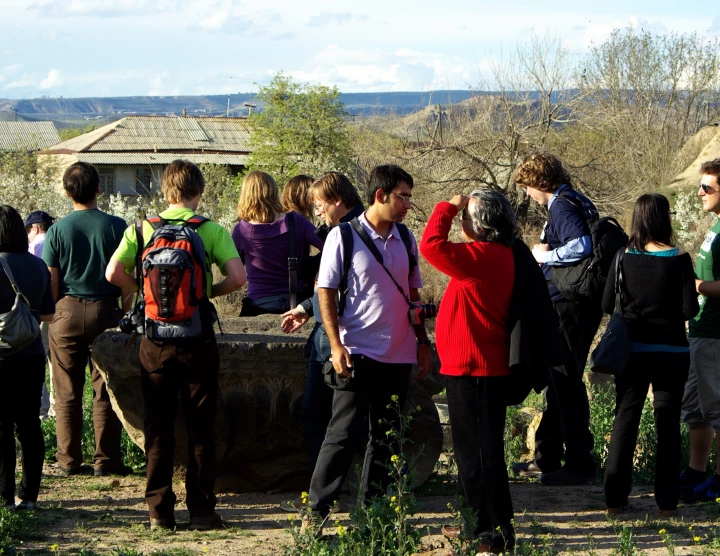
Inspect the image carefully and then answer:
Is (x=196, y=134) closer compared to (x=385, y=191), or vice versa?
(x=385, y=191)

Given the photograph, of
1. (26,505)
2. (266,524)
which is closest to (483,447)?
(266,524)

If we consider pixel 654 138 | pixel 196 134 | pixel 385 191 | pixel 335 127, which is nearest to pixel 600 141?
pixel 654 138

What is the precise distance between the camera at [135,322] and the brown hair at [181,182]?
595 mm

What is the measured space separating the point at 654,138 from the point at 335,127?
51.3ft

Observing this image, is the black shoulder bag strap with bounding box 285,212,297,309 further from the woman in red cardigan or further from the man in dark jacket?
the woman in red cardigan

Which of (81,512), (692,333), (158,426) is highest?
(692,333)

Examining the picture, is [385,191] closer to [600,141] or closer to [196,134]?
[600,141]

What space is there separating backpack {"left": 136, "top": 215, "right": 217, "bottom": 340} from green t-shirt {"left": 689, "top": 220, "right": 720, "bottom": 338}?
9.06 ft

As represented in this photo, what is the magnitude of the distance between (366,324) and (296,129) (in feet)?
124

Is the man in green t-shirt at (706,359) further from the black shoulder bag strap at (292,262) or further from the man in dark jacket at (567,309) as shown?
the black shoulder bag strap at (292,262)

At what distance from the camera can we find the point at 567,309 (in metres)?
A: 5.76

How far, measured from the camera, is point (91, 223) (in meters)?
6.18

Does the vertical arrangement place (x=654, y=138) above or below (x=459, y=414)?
above

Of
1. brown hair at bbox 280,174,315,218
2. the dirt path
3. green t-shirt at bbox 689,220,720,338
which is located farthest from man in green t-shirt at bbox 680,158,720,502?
brown hair at bbox 280,174,315,218
